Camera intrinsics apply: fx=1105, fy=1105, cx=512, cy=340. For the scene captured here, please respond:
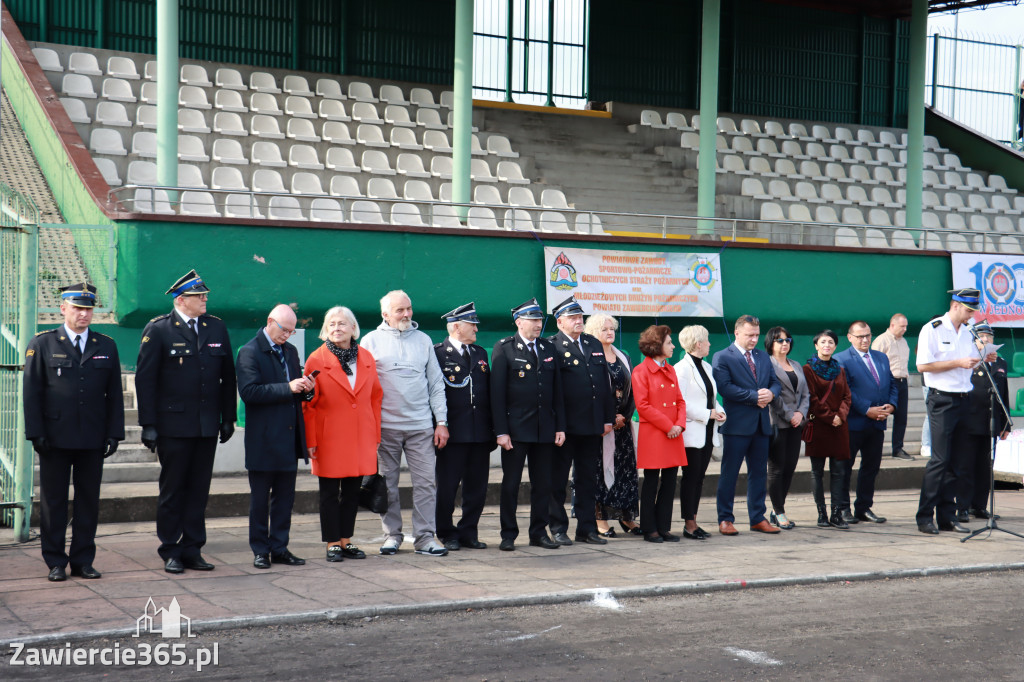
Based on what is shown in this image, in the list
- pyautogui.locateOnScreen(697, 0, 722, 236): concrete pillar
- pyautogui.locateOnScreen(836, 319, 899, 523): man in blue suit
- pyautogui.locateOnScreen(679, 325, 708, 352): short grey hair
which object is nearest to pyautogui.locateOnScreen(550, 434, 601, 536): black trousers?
pyautogui.locateOnScreen(679, 325, 708, 352): short grey hair

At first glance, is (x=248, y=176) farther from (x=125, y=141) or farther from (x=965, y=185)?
(x=965, y=185)

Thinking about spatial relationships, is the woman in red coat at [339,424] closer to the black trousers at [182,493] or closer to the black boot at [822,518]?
the black trousers at [182,493]

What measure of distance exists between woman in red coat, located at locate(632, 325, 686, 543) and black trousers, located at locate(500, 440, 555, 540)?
0.84 metres

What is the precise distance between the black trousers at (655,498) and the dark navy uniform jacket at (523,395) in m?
1.02

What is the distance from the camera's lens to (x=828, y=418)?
9930 mm

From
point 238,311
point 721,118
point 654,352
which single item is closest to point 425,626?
point 654,352

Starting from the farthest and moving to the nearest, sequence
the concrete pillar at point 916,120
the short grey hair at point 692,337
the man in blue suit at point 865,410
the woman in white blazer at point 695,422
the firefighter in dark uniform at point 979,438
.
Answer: the concrete pillar at point 916,120, the man in blue suit at point 865,410, the firefighter in dark uniform at point 979,438, the short grey hair at point 692,337, the woman in white blazer at point 695,422

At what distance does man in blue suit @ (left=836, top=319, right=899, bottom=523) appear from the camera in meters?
10.2

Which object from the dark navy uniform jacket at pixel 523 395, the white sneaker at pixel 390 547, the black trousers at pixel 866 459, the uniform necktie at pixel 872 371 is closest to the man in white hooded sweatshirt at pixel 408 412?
the white sneaker at pixel 390 547

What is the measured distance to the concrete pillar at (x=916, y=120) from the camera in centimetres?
1872

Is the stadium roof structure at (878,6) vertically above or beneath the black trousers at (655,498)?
above

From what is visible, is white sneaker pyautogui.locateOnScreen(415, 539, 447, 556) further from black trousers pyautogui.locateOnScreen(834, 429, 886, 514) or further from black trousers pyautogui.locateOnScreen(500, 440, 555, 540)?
black trousers pyautogui.locateOnScreen(834, 429, 886, 514)

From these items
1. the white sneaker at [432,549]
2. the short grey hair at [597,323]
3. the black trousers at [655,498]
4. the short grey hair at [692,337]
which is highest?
the short grey hair at [597,323]

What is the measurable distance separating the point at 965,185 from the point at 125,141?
52.4 feet
